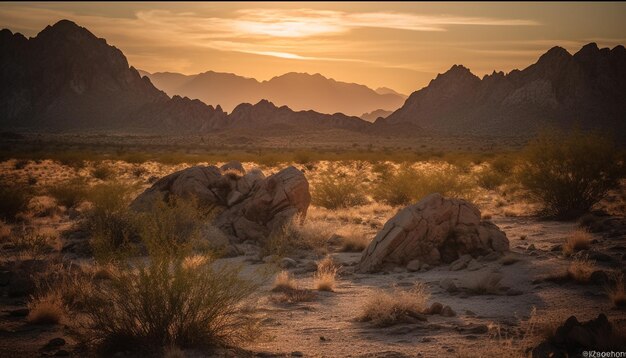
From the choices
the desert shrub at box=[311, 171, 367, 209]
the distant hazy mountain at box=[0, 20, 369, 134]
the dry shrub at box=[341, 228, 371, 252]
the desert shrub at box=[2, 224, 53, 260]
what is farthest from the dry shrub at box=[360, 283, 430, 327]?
the distant hazy mountain at box=[0, 20, 369, 134]

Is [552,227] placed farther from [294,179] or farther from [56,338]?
[56,338]

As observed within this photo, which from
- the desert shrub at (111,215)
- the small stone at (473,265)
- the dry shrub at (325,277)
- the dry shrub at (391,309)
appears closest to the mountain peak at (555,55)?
the small stone at (473,265)

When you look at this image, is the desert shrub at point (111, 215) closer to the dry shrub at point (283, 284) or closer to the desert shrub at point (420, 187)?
the dry shrub at point (283, 284)

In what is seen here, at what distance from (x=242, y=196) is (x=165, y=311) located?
10039mm

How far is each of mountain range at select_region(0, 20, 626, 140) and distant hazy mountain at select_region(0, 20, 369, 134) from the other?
30 centimetres

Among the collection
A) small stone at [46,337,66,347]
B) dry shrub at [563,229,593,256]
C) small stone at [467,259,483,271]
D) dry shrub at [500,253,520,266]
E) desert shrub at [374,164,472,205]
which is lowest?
small stone at [46,337,66,347]

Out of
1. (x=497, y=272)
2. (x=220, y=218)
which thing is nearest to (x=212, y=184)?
(x=220, y=218)

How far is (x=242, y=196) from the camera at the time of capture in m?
17.7

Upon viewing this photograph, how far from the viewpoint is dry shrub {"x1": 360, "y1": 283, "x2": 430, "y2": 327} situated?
355 inches

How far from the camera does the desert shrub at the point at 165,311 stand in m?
7.63

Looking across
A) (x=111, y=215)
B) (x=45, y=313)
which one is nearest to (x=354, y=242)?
(x=111, y=215)

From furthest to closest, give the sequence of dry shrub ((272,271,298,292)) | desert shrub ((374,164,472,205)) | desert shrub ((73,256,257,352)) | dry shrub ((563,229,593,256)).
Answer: desert shrub ((374,164,472,205))
dry shrub ((563,229,593,256))
dry shrub ((272,271,298,292))
desert shrub ((73,256,257,352))

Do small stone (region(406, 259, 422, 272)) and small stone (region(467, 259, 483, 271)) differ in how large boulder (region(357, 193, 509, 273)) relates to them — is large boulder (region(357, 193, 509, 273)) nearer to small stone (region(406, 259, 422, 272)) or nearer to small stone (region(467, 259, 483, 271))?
small stone (region(406, 259, 422, 272))

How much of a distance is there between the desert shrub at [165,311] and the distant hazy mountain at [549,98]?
11513 centimetres
